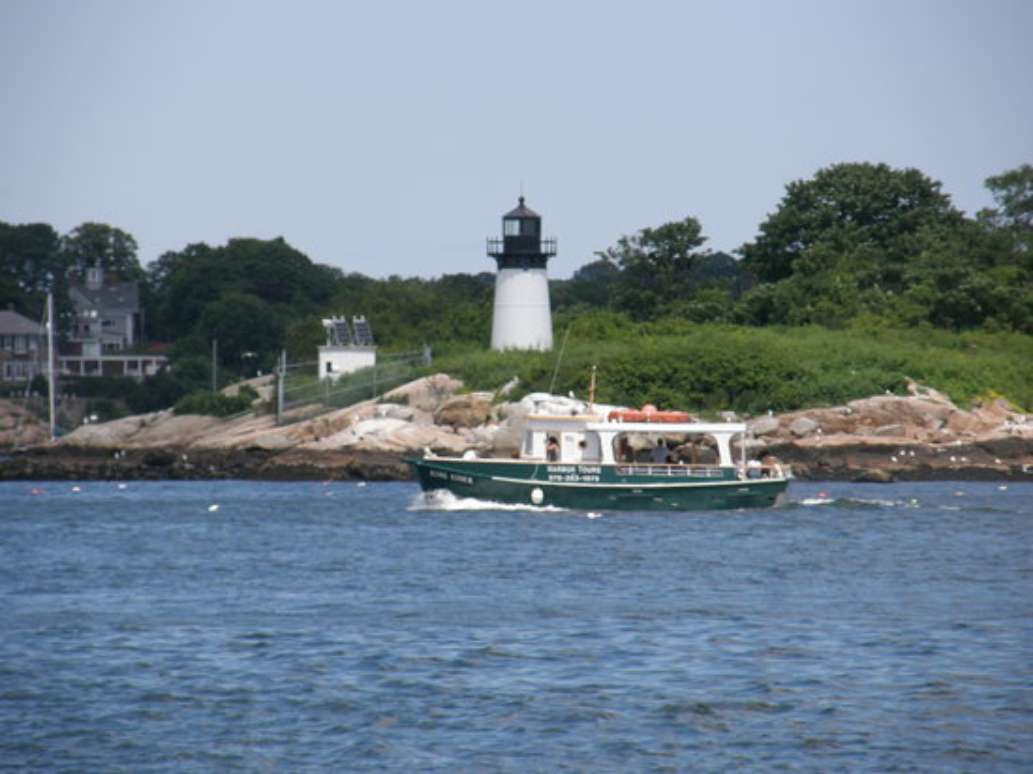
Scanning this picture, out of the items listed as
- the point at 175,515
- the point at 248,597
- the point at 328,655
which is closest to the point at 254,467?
the point at 175,515

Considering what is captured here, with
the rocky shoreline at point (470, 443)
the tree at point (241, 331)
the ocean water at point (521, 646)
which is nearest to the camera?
the ocean water at point (521, 646)

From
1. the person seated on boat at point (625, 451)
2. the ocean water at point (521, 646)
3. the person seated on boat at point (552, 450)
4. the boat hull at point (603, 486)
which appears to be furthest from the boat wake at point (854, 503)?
the person seated on boat at point (552, 450)

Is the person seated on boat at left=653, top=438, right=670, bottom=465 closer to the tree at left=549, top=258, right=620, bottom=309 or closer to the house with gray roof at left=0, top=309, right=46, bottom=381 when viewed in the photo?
the tree at left=549, top=258, right=620, bottom=309

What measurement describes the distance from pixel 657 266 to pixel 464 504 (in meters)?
47.3

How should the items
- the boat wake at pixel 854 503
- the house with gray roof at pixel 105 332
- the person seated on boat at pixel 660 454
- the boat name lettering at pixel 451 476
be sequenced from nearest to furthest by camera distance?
the boat name lettering at pixel 451 476 → the person seated on boat at pixel 660 454 → the boat wake at pixel 854 503 → the house with gray roof at pixel 105 332

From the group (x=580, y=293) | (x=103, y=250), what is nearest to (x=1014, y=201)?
(x=580, y=293)

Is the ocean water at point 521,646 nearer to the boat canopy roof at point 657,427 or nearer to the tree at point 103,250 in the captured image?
the boat canopy roof at point 657,427

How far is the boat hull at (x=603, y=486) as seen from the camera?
153 ft

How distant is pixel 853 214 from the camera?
3632 inches

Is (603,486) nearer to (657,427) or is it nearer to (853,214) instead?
(657,427)

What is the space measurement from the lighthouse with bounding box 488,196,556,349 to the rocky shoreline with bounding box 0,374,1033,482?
5231 mm

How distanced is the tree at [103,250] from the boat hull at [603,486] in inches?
4198

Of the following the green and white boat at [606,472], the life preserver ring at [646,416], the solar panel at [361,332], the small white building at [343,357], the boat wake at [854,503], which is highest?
the solar panel at [361,332]

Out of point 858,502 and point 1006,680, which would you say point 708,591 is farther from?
point 858,502
